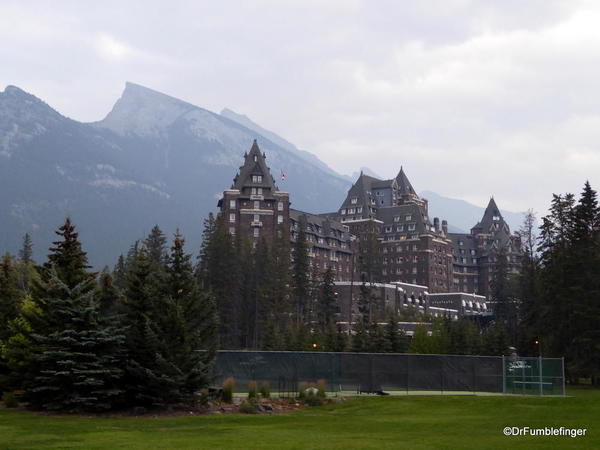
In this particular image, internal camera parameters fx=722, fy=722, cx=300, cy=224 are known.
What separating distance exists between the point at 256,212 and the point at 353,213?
5616 cm

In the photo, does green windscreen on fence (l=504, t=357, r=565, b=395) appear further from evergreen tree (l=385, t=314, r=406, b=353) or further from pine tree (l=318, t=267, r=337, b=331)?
pine tree (l=318, t=267, r=337, b=331)

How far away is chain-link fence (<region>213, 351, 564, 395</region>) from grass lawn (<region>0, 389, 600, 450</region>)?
3.25 m

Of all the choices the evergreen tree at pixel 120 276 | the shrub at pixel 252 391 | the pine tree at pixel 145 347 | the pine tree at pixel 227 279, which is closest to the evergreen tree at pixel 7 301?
the pine tree at pixel 145 347

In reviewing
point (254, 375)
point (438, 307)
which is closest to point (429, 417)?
point (254, 375)

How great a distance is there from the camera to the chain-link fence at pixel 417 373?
45.0m

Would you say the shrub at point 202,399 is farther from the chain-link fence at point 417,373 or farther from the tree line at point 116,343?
the chain-link fence at point 417,373

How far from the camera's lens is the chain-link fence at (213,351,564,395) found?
44969 mm

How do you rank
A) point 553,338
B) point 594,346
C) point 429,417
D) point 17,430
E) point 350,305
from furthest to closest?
point 350,305 < point 553,338 < point 594,346 < point 429,417 < point 17,430

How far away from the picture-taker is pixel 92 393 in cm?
3697

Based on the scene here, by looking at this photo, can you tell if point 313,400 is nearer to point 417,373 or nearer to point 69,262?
point 417,373

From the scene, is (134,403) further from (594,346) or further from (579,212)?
(579,212)

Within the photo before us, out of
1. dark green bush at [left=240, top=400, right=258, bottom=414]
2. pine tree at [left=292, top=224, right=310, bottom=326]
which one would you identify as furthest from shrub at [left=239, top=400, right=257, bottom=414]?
pine tree at [left=292, top=224, right=310, bottom=326]

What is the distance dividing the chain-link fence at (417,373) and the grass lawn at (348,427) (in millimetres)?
3248

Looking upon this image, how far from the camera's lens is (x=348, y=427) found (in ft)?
103
